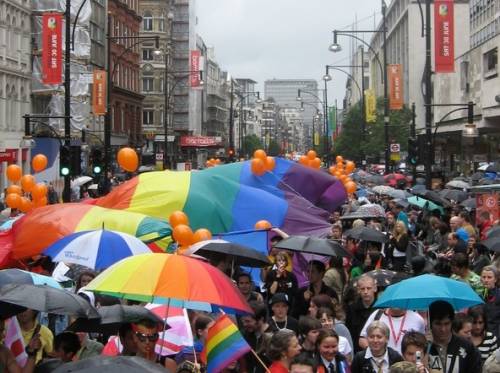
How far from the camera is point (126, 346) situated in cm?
715

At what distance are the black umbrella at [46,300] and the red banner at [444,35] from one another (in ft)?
74.1

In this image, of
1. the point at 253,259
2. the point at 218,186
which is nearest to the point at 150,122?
the point at 218,186

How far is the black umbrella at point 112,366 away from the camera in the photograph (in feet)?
15.2

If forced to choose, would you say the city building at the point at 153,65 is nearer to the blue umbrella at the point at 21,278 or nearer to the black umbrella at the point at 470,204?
the black umbrella at the point at 470,204

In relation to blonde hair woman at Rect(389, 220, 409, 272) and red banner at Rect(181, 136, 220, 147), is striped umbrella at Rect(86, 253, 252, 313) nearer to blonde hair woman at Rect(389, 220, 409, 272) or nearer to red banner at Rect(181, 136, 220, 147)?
blonde hair woman at Rect(389, 220, 409, 272)

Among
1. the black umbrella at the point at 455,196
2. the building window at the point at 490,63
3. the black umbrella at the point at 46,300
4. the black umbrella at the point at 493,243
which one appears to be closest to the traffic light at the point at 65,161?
the black umbrella at the point at 455,196

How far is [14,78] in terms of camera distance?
48188mm

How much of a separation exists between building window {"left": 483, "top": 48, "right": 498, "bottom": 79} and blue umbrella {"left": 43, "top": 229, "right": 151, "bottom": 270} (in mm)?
41556

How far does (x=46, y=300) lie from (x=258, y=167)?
1399 centimetres

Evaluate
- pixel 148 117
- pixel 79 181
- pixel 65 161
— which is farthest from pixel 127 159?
pixel 148 117

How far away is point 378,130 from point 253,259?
55251 millimetres

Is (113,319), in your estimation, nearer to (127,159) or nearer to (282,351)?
(282,351)

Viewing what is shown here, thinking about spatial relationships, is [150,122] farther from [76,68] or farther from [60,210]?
[60,210]

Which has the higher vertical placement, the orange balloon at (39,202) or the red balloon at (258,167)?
the red balloon at (258,167)
